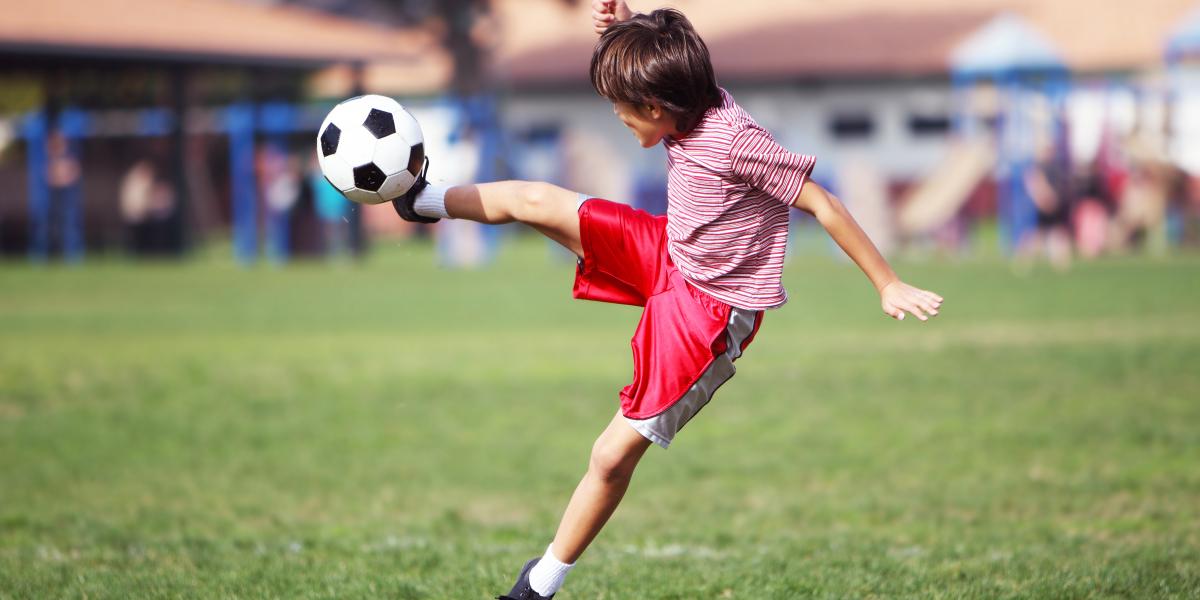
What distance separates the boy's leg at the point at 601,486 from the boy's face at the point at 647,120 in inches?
33.3

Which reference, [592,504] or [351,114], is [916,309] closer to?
[592,504]

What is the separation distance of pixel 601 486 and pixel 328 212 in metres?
23.7

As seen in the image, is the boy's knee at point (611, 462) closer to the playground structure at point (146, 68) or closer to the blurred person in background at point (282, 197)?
the playground structure at point (146, 68)

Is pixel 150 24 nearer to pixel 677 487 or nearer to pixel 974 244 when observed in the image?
pixel 974 244

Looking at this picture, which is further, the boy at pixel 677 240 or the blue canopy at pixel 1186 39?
the blue canopy at pixel 1186 39

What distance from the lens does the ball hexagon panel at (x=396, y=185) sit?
438 cm

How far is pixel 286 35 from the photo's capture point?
105 ft

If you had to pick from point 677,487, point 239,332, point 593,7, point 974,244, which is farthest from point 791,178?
point 974,244

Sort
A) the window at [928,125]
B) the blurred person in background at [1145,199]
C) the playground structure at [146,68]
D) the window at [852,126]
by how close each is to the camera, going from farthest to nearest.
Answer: the window at [852,126]
the window at [928,125]
the playground structure at [146,68]
the blurred person in background at [1145,199]

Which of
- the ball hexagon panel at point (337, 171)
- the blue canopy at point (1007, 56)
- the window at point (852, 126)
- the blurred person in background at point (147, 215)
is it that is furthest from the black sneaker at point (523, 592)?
the window at point (852, 126)

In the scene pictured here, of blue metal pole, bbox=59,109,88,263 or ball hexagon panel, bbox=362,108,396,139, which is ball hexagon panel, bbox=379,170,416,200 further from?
blue metal pole, bbox=59,109,88,263

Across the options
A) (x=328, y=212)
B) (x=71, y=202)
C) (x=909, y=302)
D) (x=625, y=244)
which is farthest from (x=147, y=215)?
(x=909, y=302)

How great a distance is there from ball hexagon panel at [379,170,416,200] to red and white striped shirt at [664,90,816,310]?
3.02 feet

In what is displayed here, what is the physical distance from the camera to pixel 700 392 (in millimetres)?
3988
